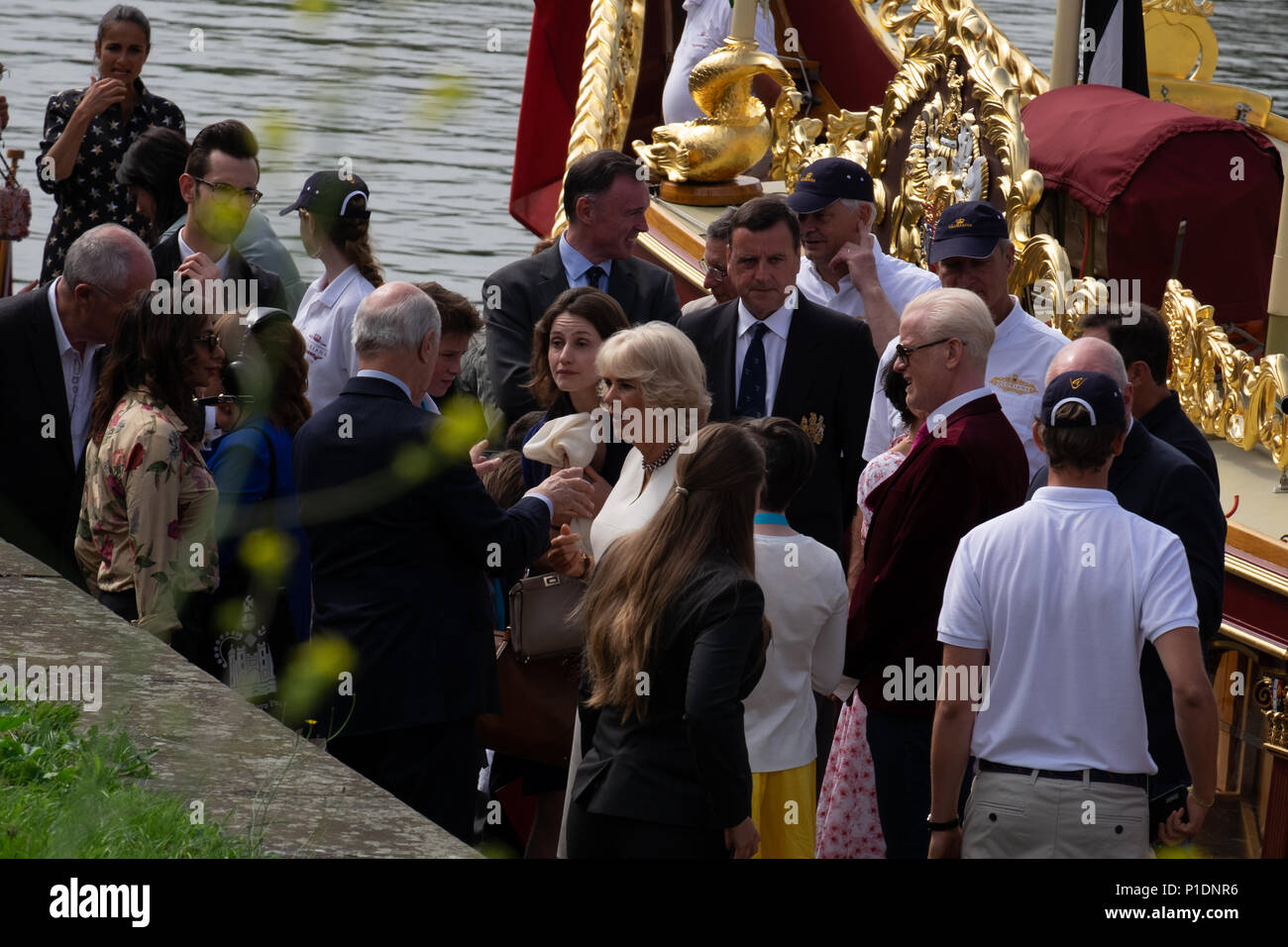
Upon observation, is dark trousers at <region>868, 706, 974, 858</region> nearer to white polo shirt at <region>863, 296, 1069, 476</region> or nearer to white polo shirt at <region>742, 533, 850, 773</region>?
white polo shirt at <region>742, 533, 850, 773</region>

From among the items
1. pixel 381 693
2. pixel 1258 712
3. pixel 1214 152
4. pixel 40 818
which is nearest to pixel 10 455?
pixel 381 693

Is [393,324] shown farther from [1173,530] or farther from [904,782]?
[1173,530]

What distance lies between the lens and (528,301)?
5246 millimetres

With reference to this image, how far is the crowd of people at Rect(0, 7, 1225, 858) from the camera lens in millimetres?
3193

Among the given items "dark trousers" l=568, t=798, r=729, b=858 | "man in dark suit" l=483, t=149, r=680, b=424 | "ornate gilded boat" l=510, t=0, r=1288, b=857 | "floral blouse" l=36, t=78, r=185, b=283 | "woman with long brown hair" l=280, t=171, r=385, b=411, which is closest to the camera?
"dark trousers" l=568, t=798, r=729, b=858

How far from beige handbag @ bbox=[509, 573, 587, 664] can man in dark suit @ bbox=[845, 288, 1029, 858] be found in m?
0.70

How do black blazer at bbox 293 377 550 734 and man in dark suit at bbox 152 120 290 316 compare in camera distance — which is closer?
black blazer at bbox 293 377 550 734

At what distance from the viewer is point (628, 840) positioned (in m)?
3.28

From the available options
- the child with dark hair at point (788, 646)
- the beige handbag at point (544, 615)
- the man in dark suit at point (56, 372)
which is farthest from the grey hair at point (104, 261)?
the child with dark hair at point (788, 646)

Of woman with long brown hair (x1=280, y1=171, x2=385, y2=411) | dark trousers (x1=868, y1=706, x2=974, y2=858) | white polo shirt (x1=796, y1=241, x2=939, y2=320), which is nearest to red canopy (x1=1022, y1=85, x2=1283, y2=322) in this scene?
white polo shirt (x1=796, y1=241, x2=939, y2=320)

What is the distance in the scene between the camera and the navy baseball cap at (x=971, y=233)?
4.60m

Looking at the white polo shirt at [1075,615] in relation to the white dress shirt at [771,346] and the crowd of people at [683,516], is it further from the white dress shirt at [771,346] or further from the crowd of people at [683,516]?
the white dress shirt at [771,346]
